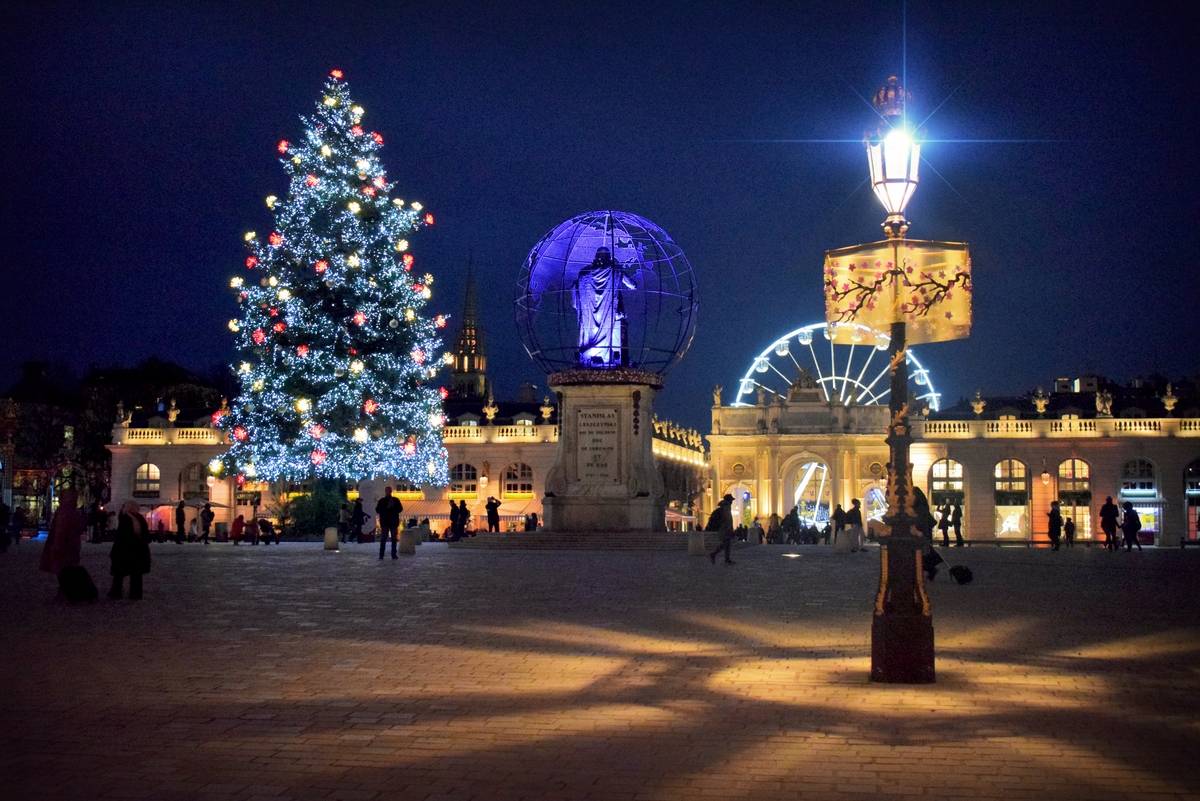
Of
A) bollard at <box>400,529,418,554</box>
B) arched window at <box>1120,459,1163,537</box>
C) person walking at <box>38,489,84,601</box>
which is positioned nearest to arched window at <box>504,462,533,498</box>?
arched window at <box>1120,459,1163,537</box>

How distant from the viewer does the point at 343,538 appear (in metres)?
43.8

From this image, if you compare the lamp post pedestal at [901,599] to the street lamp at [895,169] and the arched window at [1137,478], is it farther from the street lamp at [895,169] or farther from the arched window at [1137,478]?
the arched window at [1137,478]

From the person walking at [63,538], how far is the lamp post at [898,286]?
991 centimetres

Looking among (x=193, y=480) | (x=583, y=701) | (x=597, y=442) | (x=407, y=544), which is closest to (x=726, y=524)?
(x=407, y=544)

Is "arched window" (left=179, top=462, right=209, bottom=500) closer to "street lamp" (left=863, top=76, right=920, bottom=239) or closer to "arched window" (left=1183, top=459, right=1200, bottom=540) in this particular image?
"arched window" (left=1183, top=459, right=1200, bottom=540)

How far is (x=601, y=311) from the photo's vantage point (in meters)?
36.7

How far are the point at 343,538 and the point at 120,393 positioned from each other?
3859 centimetres

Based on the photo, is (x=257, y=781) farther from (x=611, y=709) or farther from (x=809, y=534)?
(x=809, y=534)

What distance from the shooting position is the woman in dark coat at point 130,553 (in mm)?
15336

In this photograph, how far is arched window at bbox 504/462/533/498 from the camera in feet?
208

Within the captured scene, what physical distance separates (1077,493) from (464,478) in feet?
105

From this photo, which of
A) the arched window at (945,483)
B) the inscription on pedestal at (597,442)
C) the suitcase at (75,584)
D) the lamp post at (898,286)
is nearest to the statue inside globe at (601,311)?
the inscription on pedestal at (597,442)

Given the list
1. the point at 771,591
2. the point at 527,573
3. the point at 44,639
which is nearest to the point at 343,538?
the point at 527,573

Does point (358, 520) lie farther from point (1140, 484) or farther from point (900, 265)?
point (1140, 484)
